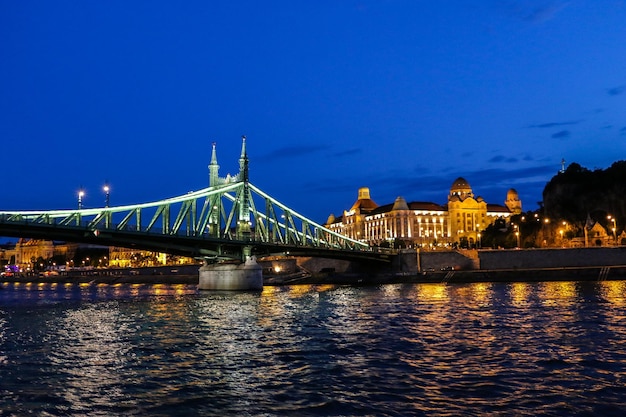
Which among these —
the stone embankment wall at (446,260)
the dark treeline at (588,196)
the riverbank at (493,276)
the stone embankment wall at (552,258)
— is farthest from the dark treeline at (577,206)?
the riverbank at (493,276)

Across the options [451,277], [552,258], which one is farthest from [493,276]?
[552,258]

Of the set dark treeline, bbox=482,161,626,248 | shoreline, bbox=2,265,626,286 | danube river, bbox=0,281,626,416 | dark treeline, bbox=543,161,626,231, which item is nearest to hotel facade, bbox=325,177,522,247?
dark treeline, bbox=482,161,626,248

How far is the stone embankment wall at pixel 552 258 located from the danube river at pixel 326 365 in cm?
5439

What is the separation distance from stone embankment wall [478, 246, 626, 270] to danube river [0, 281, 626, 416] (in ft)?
178

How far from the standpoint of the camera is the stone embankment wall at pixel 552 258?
8369 cm

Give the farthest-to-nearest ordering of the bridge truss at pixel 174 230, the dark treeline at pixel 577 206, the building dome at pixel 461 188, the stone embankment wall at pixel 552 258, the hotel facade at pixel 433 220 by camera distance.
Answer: the building dome at pixel 461 188 → the hotel facade at pixel 433 220 → the dark treeline at pixel 577 206 → the stone embankment wall at pixel 552 258 → the bridge truss at pixel 174 230

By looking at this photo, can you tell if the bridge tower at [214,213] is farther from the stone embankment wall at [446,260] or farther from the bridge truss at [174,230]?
the stone embankment wall at [446,260]

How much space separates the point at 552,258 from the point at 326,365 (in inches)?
2983

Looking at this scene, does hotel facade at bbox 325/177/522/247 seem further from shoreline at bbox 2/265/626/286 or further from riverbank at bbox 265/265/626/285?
riverbank at bbox 265/265/626/285

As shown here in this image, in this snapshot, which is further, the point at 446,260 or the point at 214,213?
the point at 446,260

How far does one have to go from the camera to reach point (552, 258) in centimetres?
8694

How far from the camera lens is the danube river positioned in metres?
13.7

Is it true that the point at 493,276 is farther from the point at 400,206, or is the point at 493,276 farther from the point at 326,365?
the point at 400,206

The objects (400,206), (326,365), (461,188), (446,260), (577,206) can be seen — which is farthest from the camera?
(461,188)
